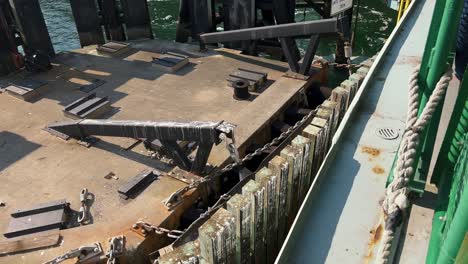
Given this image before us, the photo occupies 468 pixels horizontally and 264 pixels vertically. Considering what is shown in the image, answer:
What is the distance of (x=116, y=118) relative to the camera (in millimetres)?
6949

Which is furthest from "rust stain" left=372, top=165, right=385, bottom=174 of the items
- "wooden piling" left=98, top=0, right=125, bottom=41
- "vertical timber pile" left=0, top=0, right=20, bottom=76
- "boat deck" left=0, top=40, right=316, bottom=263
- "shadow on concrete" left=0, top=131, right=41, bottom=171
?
"wooden piling" left=98, top=0, right=125, bottom=41

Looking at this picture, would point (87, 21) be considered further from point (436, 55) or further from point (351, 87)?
point (436, 55)

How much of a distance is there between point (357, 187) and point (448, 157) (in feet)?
2.65

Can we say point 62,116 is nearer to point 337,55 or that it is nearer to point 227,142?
point 227,142

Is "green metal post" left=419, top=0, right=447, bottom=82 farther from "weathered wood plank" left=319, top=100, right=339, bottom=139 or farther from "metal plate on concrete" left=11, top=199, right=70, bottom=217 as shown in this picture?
"metal plate on concrete" left=11, top=199, right=70, bottom=217

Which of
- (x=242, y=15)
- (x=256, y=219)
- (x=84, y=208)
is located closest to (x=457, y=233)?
(x=256, y=219)

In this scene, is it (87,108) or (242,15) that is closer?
(87,108)

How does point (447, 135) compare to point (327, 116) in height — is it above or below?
above

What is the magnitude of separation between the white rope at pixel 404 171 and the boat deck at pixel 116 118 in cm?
298

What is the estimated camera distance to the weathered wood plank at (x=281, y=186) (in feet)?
14.6

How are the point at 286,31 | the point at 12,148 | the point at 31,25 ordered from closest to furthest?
Result: 1. the point at 12,148
2. the point at 286,31
3. the point at 31,25

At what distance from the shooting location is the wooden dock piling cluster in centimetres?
380

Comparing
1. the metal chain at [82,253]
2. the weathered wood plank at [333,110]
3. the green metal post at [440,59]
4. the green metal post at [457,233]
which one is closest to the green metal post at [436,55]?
the green metal post at [440,59]

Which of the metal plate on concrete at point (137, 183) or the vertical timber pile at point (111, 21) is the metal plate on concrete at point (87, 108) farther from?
the vertical timber pile at point (111, 21)
